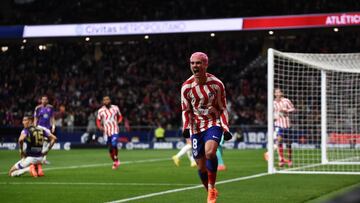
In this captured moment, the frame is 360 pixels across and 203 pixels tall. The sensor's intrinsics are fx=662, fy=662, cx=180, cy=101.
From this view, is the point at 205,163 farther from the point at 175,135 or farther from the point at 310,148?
the point at 175,135

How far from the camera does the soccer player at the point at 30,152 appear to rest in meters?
14.2

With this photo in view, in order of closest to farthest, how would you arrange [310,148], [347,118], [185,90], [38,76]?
[185,90] < [347,118] < [310,148] < [38,76]

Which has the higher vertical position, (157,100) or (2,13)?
(2,13)

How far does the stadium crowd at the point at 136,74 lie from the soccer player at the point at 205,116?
88.4 ft

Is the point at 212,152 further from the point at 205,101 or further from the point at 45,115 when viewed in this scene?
the point at 45,115

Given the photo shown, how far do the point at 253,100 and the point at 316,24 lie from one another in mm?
6482

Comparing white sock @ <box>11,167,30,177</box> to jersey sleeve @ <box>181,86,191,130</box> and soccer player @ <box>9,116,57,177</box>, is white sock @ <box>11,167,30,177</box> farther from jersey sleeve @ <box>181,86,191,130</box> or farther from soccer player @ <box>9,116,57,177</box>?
jersey sleeve @ <box>181,86,191,130</box>

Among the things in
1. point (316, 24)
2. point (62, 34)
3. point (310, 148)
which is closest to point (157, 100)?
point (62, 34)

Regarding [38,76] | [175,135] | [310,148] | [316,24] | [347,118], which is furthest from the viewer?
[38,76]

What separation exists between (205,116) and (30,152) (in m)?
7.03

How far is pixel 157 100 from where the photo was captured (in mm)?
38719

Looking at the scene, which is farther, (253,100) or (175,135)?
(253,100)

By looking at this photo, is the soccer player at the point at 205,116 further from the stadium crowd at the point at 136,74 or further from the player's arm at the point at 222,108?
the stadium crowd at the point at 136,74

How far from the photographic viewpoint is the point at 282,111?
18500 mm
